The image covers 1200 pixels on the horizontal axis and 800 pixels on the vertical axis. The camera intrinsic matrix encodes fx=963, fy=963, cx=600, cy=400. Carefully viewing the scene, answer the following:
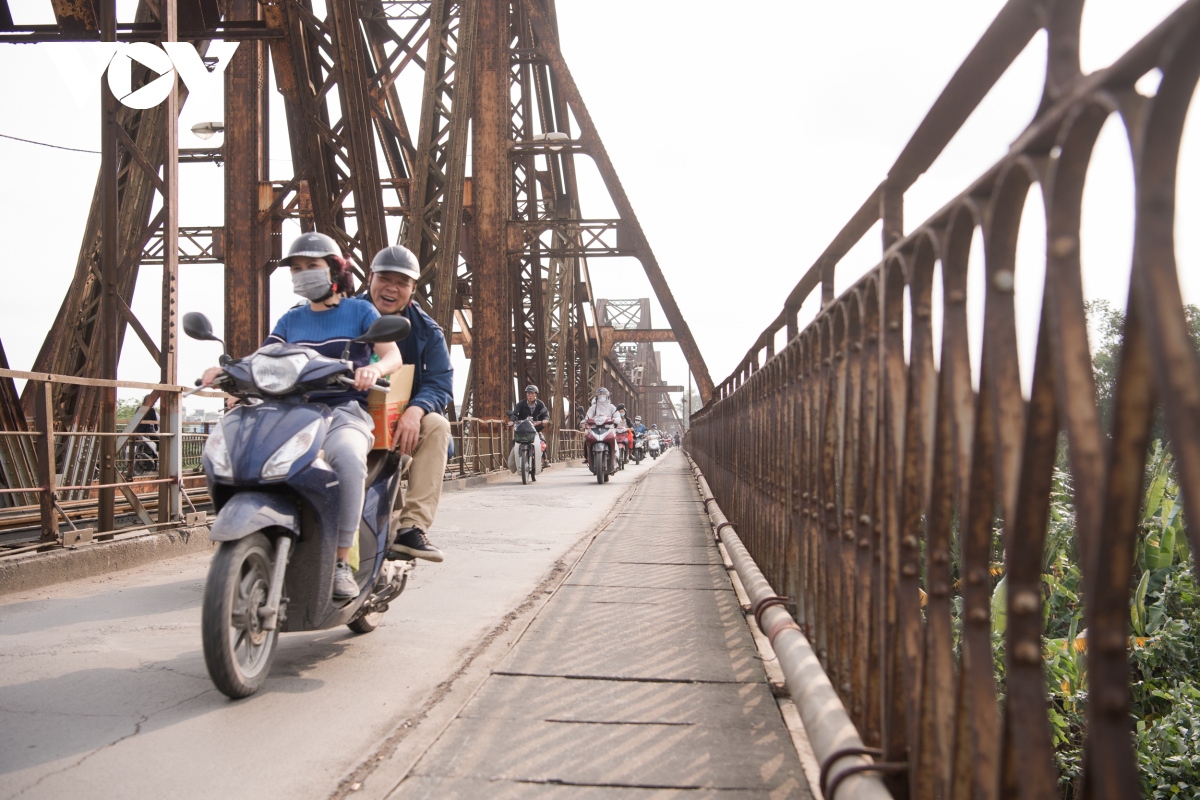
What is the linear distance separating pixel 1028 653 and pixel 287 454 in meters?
2.15

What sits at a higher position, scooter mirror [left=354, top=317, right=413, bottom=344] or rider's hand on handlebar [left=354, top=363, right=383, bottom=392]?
scooter mirror [left=354, top=317, right=413, bottom=344]

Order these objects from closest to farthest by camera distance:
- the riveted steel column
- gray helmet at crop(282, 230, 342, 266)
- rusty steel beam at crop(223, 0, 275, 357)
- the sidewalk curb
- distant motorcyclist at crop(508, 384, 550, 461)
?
gray helmet at crop(282, 230, 342, 266)
the sidewalk curb
the riveted steel column
rusty steel beam at crop(223, 0, 275, 357)
distant motorcyclist at crop(508, 384, 550, 461)

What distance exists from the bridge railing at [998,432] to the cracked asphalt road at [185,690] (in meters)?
1.23

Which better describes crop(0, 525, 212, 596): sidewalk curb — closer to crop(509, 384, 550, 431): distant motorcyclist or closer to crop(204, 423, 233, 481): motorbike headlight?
crop(204, 423, 233, 481): motorbike headlight

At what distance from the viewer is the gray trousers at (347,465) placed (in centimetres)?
292

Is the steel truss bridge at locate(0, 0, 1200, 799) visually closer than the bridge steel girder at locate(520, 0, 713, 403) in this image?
Yes

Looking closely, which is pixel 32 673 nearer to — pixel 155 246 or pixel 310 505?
pixel 310 505

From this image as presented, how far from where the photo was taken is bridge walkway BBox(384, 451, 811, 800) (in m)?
2.05

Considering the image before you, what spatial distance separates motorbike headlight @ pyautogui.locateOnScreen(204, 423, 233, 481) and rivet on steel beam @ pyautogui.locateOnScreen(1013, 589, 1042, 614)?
2.23 meters

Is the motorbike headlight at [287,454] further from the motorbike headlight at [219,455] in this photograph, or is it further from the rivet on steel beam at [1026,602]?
the rivet on steel beam at [1026,602]

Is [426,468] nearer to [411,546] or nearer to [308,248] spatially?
[411,546]

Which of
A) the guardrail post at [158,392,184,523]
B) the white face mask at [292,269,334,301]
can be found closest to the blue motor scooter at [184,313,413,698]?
the white face mask at [292,269,334,301]

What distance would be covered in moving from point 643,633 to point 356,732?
4.44 ft

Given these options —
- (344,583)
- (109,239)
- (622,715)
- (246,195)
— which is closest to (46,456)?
(109,239)
